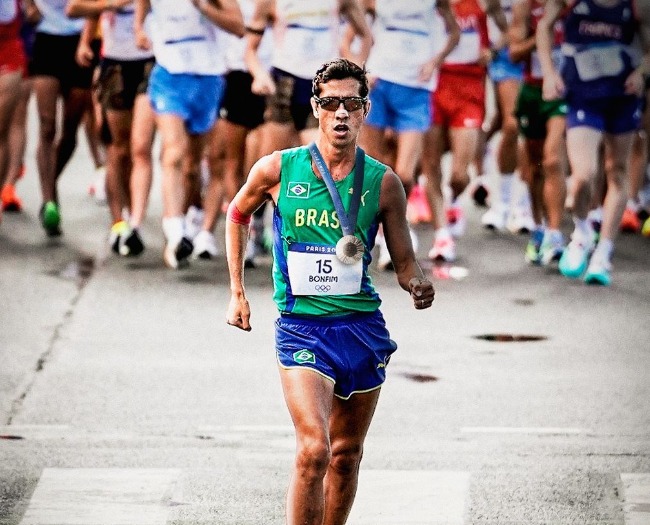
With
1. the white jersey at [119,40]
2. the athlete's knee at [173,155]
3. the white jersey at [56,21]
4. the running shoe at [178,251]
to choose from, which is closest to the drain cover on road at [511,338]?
the running shoe at [178,251]

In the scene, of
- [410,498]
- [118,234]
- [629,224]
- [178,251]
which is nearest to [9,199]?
[118,234]

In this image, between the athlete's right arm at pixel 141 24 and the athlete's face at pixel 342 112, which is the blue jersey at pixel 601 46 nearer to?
the athlete's right arm at pixel 141 24

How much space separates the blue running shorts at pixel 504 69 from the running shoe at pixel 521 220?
1.14 meters

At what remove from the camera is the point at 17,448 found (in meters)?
8.43

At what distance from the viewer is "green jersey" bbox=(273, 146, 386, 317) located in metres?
6.38

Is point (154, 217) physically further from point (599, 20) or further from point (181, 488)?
point (181, 488)

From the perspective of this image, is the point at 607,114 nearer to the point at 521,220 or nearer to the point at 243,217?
the point at 521,220

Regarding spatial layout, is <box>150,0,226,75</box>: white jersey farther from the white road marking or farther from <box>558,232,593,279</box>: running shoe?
the white road marking

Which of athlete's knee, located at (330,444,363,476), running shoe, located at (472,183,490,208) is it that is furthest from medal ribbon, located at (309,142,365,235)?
running shoe, located at (472,183,490,208)

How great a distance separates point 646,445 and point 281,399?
205 cm

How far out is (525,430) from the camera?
8.80 meters

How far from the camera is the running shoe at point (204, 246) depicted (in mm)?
14148

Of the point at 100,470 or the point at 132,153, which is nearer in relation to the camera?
the point at 100,470

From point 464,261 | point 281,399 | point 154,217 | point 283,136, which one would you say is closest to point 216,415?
point 281,399
